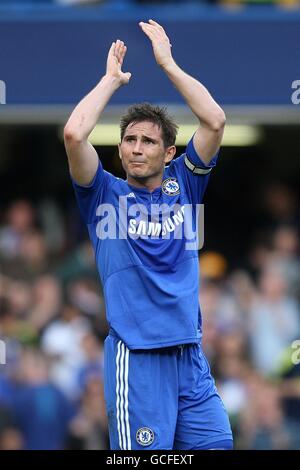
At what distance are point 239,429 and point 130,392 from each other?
4.53m

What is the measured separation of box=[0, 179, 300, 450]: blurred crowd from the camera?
1034 cm

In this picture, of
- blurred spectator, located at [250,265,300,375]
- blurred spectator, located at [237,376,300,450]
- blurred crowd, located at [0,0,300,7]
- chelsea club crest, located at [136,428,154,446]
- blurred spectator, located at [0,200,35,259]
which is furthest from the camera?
blurred spectator, located at [0,200,35,259]

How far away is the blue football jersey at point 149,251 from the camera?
582 centimetres

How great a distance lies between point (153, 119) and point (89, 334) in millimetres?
→ 5073

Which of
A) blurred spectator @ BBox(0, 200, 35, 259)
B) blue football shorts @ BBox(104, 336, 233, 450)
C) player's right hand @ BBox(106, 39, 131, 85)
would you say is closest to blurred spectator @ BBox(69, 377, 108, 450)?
blurred spectator @ BBox(0, 200, 35, 259)

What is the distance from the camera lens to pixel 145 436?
5766 mm

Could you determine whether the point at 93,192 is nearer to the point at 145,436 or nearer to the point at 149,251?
the point at 149,251

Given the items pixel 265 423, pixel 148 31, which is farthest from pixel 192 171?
pixel 265 423

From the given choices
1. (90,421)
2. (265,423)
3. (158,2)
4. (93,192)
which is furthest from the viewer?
(158,2)

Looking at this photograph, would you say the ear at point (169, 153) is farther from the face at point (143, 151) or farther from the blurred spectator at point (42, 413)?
the blurred spectator at point (42, 413)

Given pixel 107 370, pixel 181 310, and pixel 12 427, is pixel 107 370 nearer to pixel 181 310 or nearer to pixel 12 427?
pixel 181 310

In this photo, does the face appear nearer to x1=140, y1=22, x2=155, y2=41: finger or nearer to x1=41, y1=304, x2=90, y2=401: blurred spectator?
x1=140, y1=22, x2=155, y2=41: finger

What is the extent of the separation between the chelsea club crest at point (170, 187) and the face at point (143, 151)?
0.06 meters
